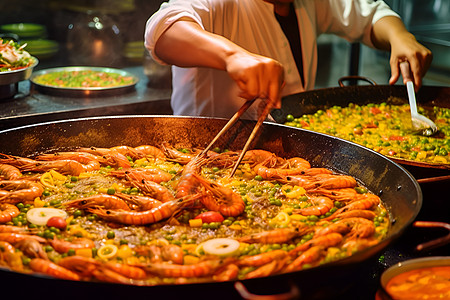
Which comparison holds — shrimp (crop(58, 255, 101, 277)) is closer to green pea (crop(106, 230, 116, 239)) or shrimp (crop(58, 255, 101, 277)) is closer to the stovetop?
green pea (crop(106, 230, 116, 239))

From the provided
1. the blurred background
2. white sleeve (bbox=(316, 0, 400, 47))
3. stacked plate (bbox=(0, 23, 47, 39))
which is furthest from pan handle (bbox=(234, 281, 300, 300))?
stacked plate (bbox=(0, 23, 47, 39))

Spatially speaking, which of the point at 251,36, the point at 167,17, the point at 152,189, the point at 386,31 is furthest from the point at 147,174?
the point at 386,31

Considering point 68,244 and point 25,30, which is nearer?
point 68,244

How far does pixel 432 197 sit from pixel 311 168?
25.6 inches

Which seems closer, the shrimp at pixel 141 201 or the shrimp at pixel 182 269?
the shrimp at pixel 182 269

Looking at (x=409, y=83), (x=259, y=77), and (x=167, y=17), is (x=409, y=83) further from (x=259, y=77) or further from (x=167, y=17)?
(x=167, y=17)

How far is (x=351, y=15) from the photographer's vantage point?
4.25m

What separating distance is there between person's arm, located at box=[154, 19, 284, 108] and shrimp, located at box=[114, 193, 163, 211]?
2.24ft

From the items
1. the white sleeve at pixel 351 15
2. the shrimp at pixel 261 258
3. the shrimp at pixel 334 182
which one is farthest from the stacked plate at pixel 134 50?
the shrimp at pixel 261 258

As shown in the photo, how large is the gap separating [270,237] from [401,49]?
2.34 meters

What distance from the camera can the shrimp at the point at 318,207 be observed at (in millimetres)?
2281

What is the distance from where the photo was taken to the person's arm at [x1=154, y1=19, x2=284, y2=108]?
236cm

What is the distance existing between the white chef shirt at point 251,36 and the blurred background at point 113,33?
1.42m

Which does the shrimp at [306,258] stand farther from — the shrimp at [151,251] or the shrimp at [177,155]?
the shrimp at [177,155]
